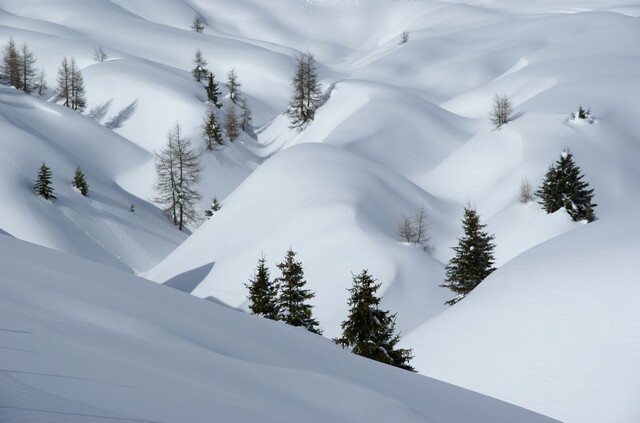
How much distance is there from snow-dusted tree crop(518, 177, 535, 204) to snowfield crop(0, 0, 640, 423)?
0.69m

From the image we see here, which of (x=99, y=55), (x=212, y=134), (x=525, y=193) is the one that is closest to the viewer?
(x=525, y=193)

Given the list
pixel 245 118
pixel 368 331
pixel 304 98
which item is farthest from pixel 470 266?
pixel 245 118

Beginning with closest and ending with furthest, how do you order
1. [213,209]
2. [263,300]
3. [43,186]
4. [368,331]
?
[368,331] → [263,300] → [43,186] → [213,209]

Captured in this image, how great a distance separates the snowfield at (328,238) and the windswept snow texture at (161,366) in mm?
29

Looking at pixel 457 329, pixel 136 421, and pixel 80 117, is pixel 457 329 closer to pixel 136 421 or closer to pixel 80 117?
pixel 136 421

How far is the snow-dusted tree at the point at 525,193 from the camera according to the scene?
3568cm

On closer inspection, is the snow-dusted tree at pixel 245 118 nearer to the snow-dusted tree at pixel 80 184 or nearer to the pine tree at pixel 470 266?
the snow-dusted tree at pixel 80 184

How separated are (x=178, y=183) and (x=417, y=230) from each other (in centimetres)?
2340

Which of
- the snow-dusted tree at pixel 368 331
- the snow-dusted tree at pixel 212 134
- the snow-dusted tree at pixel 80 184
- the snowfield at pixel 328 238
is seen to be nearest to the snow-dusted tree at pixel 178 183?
the snowfield at pixel 328 238

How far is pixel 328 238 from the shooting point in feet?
86.0

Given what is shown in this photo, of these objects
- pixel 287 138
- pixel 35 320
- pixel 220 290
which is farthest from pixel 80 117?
pixel 35 320

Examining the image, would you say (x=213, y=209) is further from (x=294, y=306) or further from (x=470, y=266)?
(x=294, y=306)

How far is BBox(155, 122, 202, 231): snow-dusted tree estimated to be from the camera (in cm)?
4419

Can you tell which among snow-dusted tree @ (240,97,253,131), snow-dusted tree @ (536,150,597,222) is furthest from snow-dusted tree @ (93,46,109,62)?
snow-dusted tree @ (536,150,597,222)
